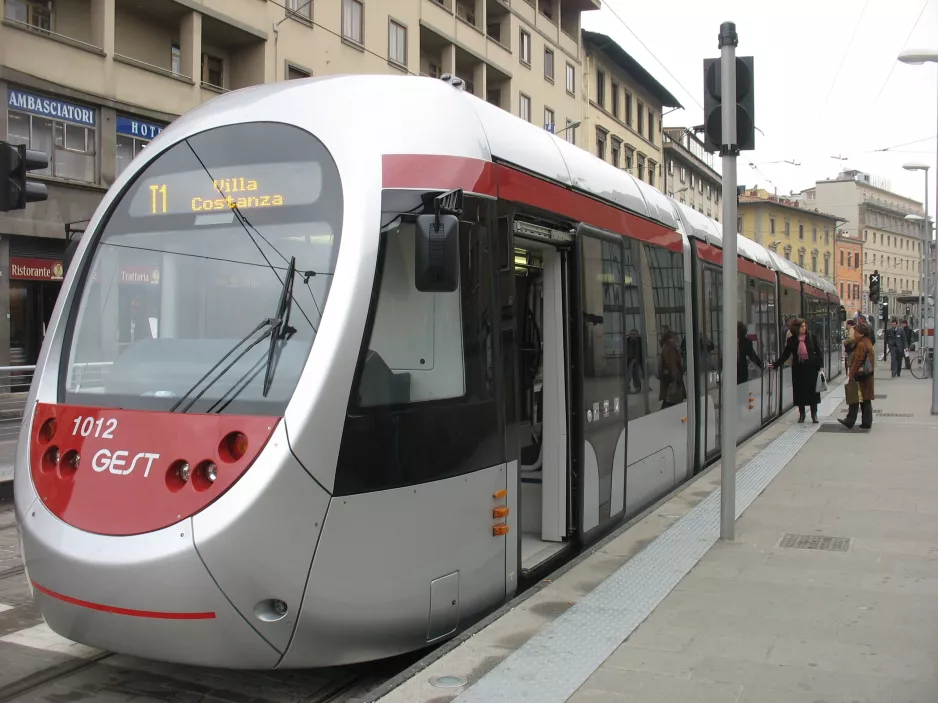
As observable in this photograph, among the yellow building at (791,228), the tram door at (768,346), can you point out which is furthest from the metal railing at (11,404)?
the yellow building at (791,228)

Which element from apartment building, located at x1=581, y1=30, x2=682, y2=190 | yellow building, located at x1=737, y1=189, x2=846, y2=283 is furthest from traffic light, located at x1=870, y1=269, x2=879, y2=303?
yellow building, located at x1=737, y1=189, x2=846, y2=283

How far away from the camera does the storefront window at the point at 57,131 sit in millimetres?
19703

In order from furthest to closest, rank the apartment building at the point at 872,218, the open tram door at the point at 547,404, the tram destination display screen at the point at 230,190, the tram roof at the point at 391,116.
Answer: the apartment building at the point at 872,218
the open tram door at the point at 547,404
the tram roof at the point at 391,116
the tram destination display screen at the point at 230,190

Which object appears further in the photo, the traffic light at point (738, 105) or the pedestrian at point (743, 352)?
the pedestrian at point (743, 352)

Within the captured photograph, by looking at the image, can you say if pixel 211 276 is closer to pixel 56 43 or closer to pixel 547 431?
pixel 547 431

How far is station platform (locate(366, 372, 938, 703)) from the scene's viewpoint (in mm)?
3938

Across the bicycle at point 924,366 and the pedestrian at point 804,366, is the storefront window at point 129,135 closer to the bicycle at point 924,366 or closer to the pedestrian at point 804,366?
the pedestrian at point 804,366

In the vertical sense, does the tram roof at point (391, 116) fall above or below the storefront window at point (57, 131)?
below

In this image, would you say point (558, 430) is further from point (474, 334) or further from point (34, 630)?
point (34, 630)

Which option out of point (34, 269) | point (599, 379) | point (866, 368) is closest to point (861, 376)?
point (866, 368)

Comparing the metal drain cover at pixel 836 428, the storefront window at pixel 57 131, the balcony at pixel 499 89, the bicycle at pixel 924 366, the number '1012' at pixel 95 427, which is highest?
the balcony at pixel 499 89

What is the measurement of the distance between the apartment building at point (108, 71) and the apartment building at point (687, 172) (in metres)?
32.6

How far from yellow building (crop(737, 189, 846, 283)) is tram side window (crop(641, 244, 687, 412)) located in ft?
243

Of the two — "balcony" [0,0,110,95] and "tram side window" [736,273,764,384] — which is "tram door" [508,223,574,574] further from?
"balcony" [0,0,110,95]
